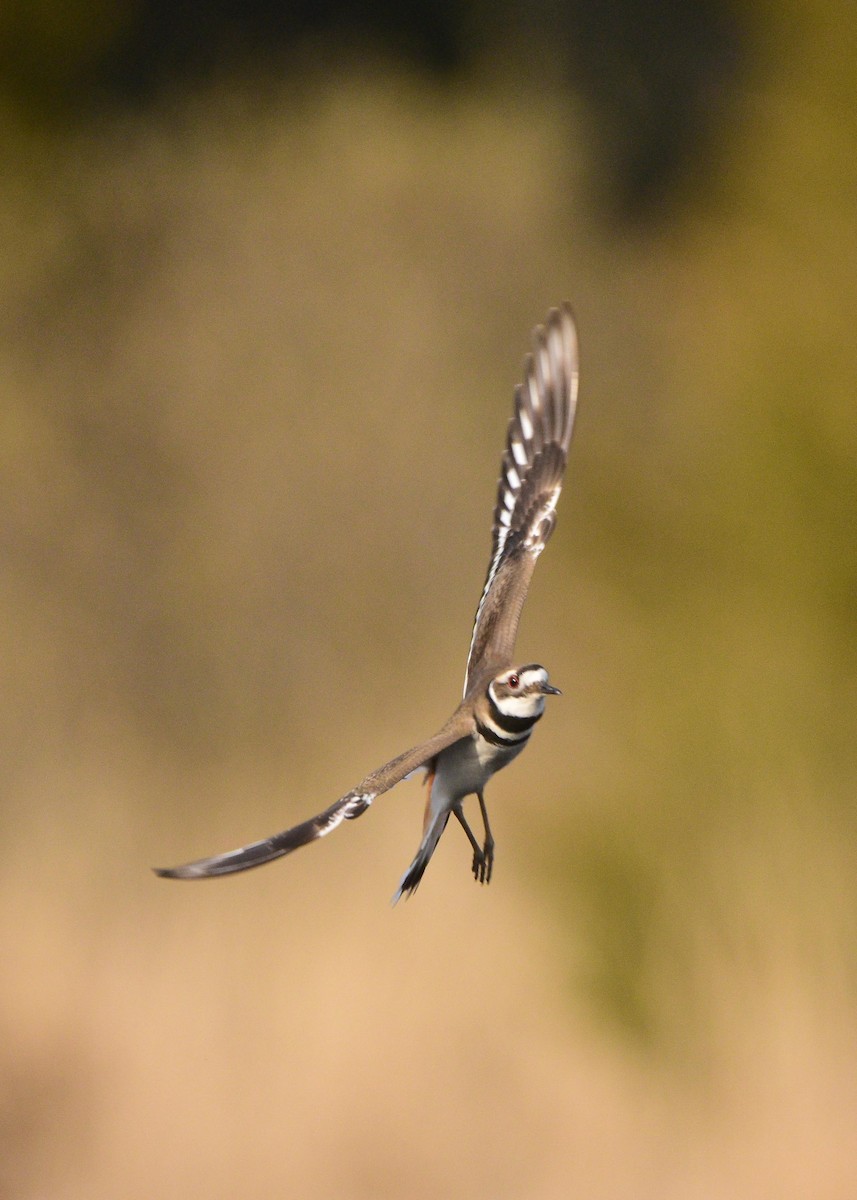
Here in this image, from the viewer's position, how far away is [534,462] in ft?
9.93

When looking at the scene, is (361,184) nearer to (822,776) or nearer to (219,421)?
(219,421)

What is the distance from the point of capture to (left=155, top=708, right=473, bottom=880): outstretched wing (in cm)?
181

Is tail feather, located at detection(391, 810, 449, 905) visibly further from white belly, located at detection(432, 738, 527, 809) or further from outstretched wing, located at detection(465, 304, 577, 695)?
outstretched wing, located at detection(465, 304, 577, 695)

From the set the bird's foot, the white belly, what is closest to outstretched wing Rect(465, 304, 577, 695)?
the white belly

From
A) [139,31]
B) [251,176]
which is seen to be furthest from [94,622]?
[139,31]

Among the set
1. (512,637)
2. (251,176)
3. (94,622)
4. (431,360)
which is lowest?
(512,637)

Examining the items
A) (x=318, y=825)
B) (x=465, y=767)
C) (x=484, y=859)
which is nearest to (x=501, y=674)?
(x=465, y=767)

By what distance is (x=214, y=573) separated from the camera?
223 inches

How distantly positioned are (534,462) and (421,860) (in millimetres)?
1067

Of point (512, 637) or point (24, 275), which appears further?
point (24, 275)

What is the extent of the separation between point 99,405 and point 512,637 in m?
3.36

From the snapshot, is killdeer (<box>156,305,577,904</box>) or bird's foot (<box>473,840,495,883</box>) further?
bird's foot (<box>473,840,495,883</box>)

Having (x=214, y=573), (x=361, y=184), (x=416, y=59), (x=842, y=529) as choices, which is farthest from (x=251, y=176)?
(x=842, y=529)

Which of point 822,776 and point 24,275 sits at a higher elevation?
point 24,275
